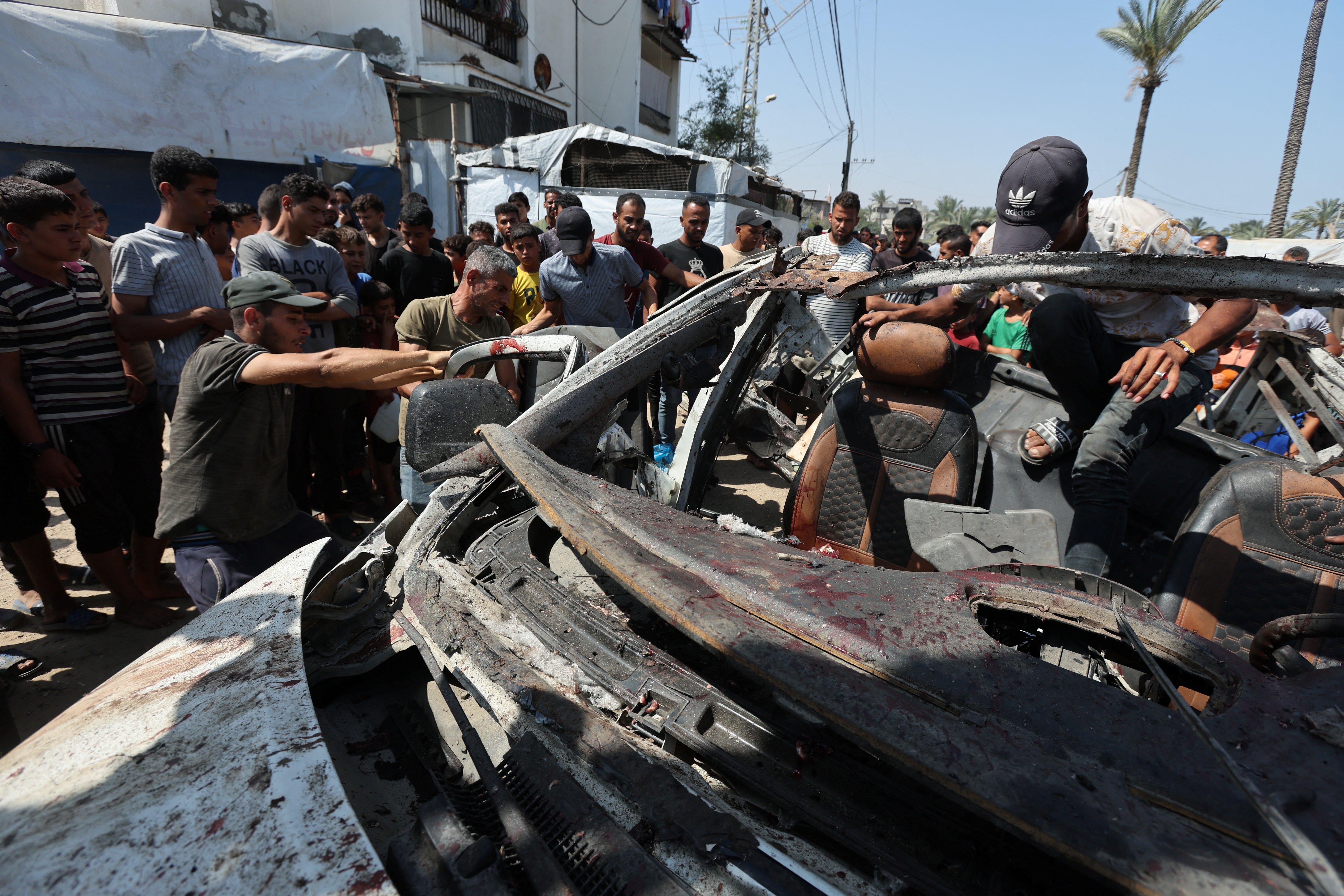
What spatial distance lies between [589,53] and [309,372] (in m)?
25.3

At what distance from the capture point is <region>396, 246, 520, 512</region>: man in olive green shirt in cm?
358

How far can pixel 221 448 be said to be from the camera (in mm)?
2283

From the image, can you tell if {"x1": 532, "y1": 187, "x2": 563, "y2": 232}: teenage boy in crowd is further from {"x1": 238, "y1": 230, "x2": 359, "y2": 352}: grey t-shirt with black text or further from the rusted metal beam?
the rusted metal beam

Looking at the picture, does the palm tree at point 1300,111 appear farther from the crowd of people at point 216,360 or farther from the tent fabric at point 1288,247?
the crowd of people at point 216,360

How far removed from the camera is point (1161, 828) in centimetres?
87

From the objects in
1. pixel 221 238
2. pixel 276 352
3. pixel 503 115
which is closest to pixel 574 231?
pixel 221 238

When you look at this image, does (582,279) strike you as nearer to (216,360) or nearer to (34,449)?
(216,360)

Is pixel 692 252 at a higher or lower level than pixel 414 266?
higher

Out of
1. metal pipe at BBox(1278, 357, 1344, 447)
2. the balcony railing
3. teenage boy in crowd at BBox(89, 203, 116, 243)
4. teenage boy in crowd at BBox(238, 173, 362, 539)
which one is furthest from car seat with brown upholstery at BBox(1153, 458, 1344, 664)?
the balcony railing

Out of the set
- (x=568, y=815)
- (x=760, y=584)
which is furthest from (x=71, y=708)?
→ (x=760, y=584)

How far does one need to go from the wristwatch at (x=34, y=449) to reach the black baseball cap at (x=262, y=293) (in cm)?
128

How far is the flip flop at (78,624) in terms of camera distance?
3.11 m

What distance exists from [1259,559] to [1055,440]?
1.07 m

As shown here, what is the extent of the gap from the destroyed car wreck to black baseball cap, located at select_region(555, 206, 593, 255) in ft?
8.25
